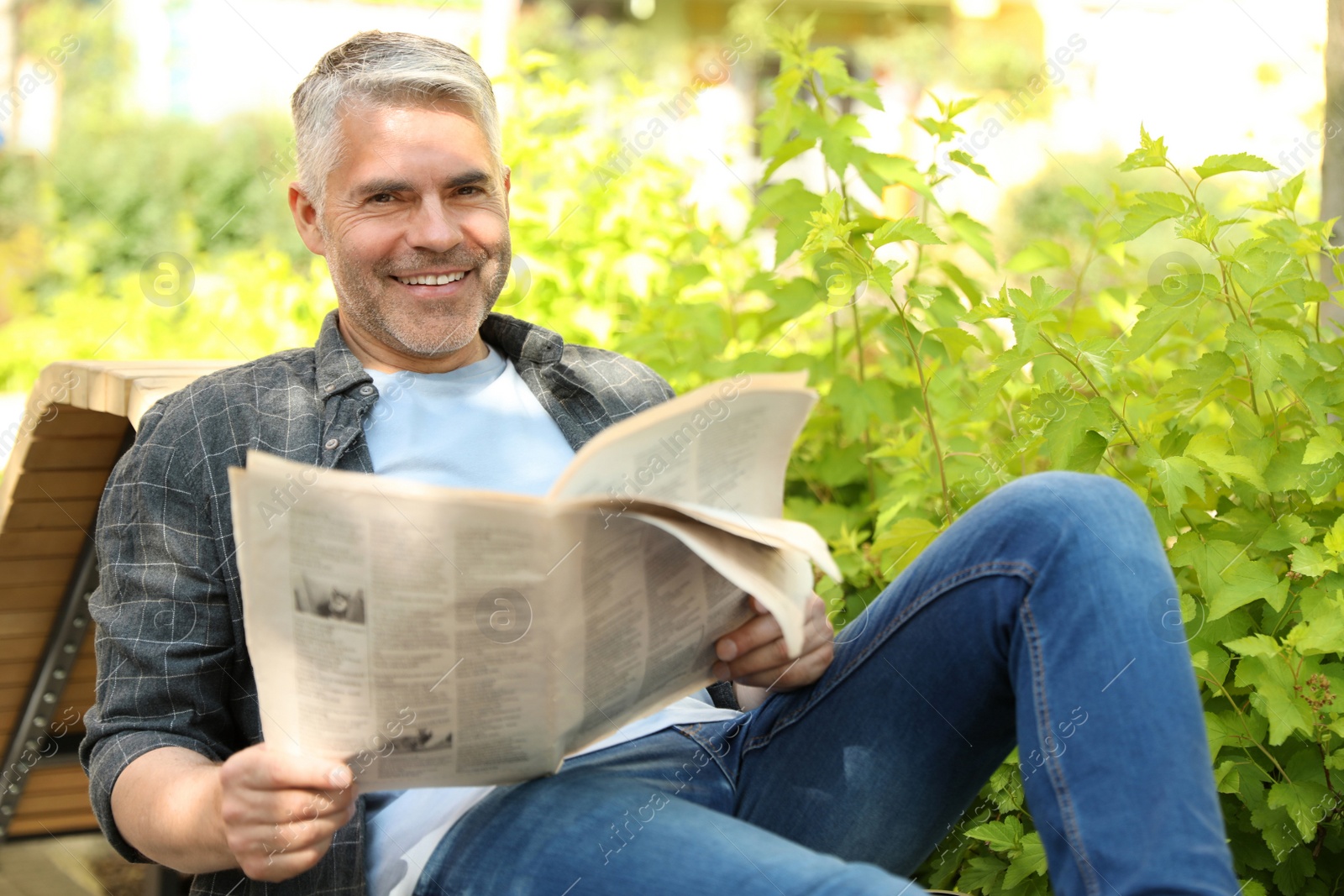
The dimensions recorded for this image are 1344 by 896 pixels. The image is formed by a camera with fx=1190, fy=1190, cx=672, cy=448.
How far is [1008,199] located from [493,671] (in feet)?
44.8

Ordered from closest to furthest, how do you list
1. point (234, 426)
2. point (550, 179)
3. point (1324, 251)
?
point (234, 426) < point (1324, 251) < point (550, 179)

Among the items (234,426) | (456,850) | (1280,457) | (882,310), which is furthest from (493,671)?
(882,310)

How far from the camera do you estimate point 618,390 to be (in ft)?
6.29

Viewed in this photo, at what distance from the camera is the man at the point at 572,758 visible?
3.74 feet

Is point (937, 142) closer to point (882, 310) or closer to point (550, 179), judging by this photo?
point (882, 310)

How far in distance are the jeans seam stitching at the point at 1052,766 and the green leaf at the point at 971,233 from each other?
114 cm

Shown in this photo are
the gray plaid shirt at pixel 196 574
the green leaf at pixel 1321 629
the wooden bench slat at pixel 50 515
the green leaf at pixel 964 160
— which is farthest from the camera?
the wooden bench slat at pixel 50 515

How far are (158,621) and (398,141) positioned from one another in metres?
0.72

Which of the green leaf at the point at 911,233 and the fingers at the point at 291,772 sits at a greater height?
the green leaf at the point at 911,233

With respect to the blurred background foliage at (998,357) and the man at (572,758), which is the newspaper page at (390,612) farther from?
the blurred background foliage at (998,357)

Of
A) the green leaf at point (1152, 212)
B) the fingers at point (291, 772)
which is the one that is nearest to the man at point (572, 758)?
the fingers at point (291, 772)

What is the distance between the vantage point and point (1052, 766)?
116cm

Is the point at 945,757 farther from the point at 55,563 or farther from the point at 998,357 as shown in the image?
the point at 55,563

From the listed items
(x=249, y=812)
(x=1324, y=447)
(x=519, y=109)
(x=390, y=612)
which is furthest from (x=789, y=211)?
(x=519, y=109)
